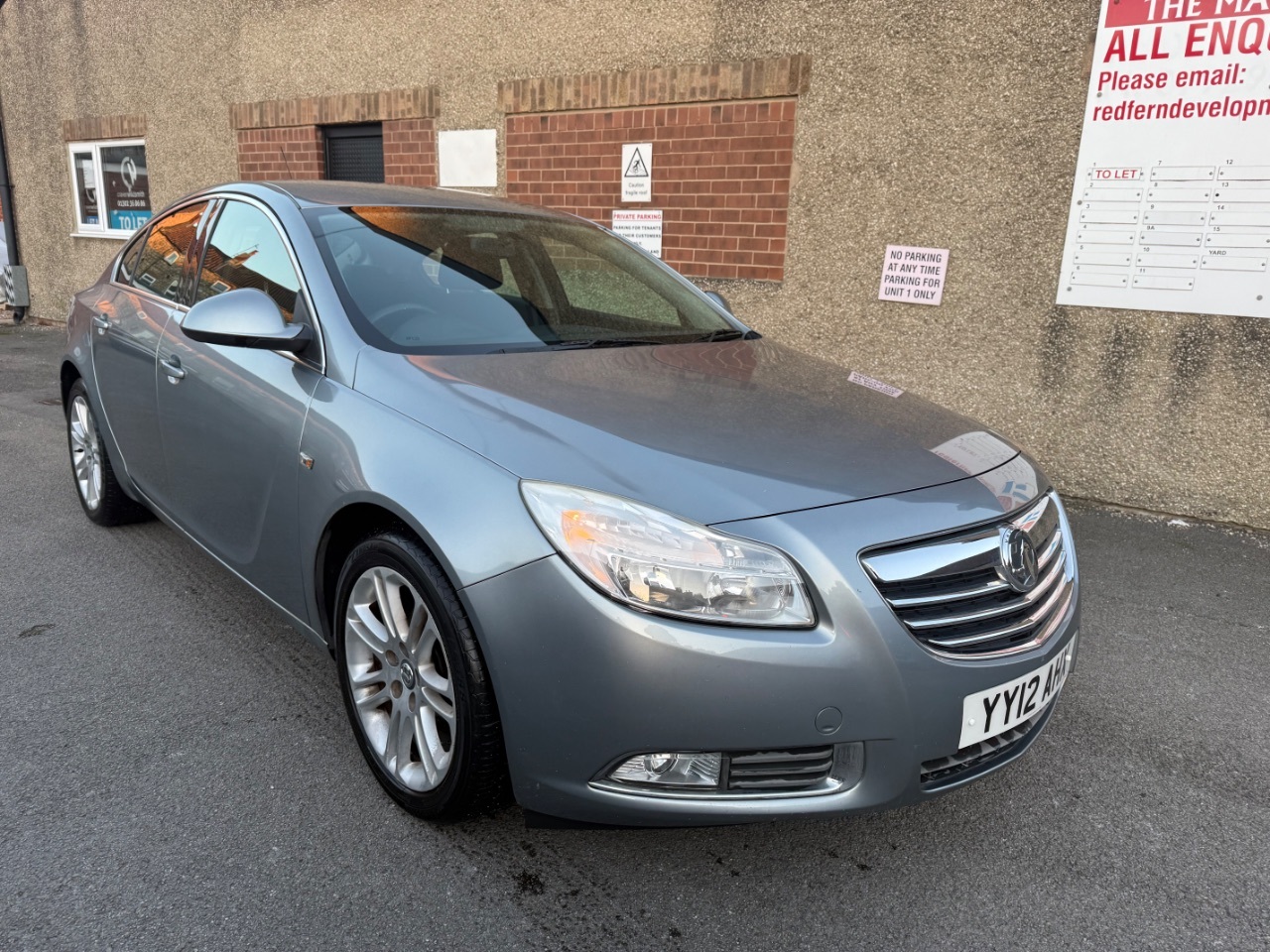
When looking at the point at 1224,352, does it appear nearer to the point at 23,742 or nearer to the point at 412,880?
the point at 412,880

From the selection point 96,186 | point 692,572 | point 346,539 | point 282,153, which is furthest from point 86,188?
point 692,572

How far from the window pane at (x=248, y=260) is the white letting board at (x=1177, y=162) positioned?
408 centimetres

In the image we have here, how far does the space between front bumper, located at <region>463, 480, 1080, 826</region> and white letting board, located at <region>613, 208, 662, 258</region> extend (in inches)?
191

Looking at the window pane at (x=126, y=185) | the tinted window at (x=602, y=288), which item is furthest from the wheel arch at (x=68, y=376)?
the window pane at (x=126, y=185)

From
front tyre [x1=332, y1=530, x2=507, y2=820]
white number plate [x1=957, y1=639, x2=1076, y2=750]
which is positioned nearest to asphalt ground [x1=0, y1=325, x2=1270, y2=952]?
front tyre [x1=332, y1=530, x2=507, y2=820]

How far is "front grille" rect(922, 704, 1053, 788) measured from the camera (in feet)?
6.48

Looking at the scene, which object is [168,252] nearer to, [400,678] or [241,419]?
[241,419]

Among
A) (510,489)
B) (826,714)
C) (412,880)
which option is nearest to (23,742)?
(412,880)

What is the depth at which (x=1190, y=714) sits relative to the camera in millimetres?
3002

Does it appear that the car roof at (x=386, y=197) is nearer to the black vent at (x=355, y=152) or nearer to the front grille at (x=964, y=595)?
the front grille at (x=964, y=595)

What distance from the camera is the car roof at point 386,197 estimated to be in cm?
311

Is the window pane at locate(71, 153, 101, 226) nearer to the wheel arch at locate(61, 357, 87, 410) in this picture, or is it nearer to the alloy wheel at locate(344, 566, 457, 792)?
the wheel arch at locate(61, 357, 87, 410)

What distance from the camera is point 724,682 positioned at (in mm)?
1787

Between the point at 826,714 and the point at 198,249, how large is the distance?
2.87 m
